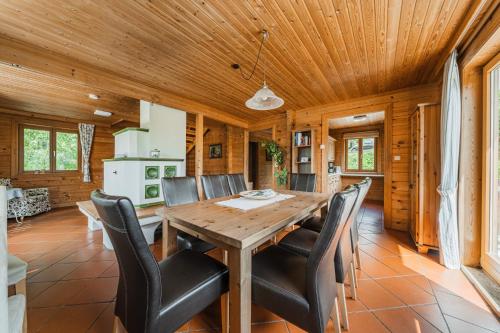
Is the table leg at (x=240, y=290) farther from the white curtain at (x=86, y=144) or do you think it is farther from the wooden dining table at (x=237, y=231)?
the white curtain at (x=86, y=144)

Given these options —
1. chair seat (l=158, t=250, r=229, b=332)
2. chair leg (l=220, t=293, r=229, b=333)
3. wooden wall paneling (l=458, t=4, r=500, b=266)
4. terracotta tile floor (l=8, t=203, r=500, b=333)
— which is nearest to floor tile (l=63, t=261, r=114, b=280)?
terracotta tile floor (l=8, t=203, r=500, b=333)

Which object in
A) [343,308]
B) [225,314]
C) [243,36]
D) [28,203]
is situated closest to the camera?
[225,314]

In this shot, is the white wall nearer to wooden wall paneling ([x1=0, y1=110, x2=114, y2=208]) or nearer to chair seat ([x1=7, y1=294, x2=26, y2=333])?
chair seat ([x1=7, y1=294, x2=26, y2=333])

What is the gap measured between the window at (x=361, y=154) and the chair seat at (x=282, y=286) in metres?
5.62

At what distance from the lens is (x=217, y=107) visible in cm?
418

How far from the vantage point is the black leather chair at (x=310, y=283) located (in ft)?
2.85

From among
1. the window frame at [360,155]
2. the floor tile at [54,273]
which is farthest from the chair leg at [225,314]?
the window frame at [360,155]

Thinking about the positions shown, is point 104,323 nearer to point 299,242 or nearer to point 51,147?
point 299,242

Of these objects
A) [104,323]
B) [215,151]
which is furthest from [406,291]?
[215,151]

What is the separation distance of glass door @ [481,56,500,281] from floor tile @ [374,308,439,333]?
3.47 ft

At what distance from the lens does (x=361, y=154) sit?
5898 mm

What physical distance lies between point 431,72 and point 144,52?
12.2ft

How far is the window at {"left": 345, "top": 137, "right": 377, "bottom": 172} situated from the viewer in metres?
5.71

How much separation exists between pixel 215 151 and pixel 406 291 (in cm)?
553
